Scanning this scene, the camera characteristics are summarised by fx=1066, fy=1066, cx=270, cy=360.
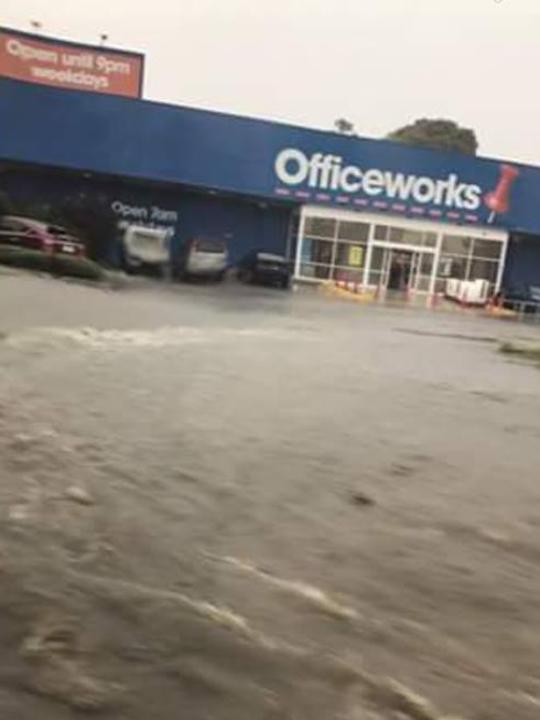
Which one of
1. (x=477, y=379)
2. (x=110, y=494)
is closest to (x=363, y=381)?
(x=477, y=379)

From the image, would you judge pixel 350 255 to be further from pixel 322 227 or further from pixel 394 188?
pixel 394 188

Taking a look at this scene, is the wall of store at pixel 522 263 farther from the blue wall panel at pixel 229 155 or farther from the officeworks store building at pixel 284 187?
the blue wall panel at pixel 229 155

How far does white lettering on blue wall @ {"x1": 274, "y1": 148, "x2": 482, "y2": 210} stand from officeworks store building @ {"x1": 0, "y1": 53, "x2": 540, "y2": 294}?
0.14ft

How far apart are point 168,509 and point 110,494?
0.42 meters

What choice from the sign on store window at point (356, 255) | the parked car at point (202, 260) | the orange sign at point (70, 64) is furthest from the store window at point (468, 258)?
the orange sign at point (70, 64)

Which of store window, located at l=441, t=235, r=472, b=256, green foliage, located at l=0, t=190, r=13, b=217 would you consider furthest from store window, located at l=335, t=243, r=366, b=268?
green foliage, located at l=0, t=190, r=13, b=217

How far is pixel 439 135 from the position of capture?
3329 inches

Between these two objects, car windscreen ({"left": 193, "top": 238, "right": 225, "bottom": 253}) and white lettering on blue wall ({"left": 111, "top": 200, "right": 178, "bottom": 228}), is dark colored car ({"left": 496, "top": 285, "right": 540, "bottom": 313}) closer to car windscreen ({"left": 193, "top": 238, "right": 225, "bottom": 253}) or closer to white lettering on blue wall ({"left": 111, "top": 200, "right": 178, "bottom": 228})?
car windscreen ({"left": 193, "top": 238, "right": 225, "bottom": 253})

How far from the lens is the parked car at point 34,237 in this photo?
115 ft

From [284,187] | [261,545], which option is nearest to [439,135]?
[284,187]

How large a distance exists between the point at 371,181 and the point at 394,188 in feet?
3.52

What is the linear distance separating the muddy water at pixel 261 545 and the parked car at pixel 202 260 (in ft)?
93.6

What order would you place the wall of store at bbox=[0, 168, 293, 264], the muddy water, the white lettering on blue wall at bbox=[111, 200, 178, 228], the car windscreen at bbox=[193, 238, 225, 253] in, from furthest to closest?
1. the white lettering on blue wall at bbox=[111, 200, 178, 228]
2. the wall of store at bbox=[0, 168, 293, 264]
3. the car windscreen at bbox=[193, 238, 225, 253]
4. the muddy water

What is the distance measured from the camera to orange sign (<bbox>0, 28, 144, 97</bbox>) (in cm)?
5350
